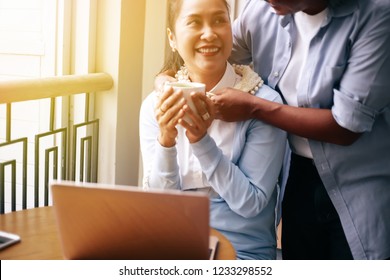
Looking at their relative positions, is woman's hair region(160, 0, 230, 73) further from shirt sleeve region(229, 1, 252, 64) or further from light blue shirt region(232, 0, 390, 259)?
light blue shirt region(232, 0, 390, 259)

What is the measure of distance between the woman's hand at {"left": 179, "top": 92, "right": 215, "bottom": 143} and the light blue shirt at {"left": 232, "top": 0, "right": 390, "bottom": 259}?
357 millimetres

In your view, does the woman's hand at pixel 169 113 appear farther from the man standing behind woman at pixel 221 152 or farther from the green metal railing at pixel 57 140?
the green metal railing at pixel 57 140

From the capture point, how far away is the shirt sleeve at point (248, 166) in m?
1.35

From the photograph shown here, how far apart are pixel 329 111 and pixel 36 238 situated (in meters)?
0.85

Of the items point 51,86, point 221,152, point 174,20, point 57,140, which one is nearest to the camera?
point 221,152

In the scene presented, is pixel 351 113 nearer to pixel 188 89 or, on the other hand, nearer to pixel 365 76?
pixel 365 76

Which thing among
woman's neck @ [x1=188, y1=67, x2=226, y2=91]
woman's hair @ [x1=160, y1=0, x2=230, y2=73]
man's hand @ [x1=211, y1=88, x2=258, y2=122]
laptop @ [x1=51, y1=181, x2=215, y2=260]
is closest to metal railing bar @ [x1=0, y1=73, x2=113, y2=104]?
woman's hair @ [x1=160, y1=0, x2=230, y2=73]

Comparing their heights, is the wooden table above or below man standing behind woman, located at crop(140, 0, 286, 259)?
below

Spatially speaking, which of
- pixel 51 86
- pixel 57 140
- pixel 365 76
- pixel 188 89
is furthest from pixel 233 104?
pixel 57 140

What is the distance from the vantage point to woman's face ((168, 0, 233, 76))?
1458 millimetres

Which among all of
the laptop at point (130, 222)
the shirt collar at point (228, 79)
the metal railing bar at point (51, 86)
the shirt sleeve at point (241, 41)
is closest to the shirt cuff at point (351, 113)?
the shirt collar at point (228, 79)

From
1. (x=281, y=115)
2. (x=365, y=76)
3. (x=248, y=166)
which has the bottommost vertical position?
(x=248, y=166)

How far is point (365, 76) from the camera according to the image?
1.38 meters
